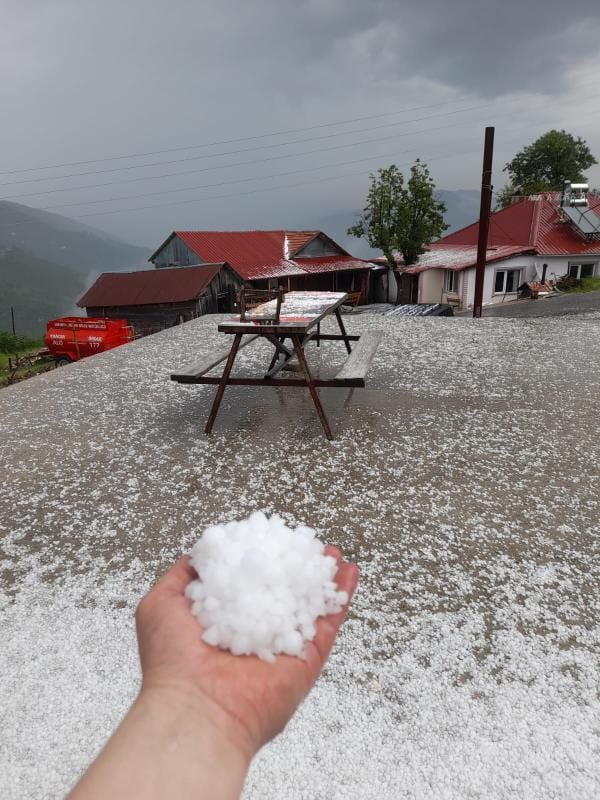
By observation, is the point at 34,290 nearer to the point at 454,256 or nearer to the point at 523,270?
the point at 454,256

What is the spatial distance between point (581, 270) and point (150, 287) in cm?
2380

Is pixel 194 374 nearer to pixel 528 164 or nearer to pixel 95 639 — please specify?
pixel 95 639

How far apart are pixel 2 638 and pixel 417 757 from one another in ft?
5.86

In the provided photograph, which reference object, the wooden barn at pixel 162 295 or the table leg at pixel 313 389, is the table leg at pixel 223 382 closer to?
the table leg at pixel 313 389

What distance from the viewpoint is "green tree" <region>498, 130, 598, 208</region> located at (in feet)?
140

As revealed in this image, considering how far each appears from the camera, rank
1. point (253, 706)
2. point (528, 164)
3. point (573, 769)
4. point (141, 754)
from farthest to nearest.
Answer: point (528, 164)
point (573, 769)
point (253, 706)
point (141, 754)

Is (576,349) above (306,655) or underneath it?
underneath

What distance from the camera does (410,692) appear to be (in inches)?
75.5

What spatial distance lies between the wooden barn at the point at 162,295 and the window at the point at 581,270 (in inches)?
751

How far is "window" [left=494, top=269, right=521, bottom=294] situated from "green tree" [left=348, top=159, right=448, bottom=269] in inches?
237

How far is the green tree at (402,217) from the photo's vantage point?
1246 inches

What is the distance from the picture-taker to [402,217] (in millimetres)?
32188

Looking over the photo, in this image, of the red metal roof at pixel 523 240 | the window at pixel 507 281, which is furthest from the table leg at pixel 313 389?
the window at pixel 507 281

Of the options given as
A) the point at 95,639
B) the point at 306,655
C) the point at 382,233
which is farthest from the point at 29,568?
the point at 382,233
